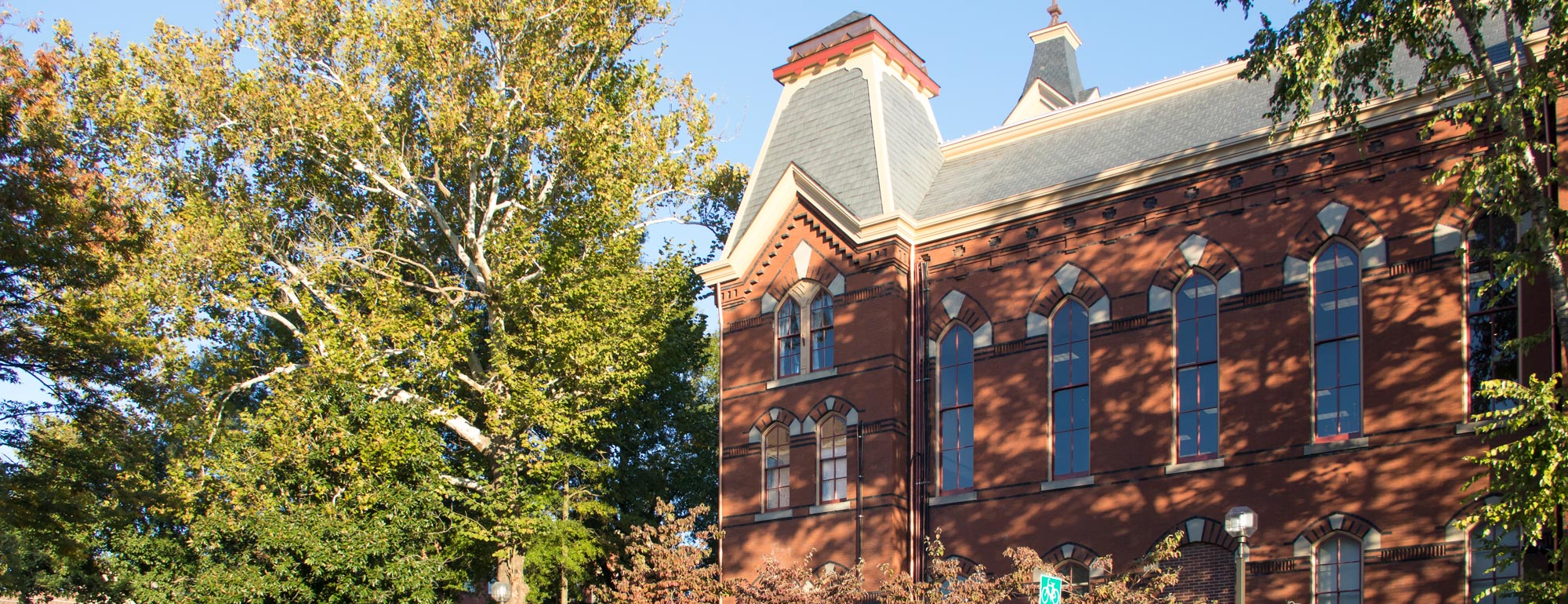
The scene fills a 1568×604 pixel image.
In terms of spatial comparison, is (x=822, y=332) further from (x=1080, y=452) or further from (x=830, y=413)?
(x=1080, y=452)

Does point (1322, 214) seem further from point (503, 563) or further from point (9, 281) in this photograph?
point (9, 281)

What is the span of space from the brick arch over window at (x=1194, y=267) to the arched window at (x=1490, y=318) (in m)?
3.73

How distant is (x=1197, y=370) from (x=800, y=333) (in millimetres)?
8381

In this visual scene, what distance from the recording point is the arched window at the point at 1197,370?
84.8 ft

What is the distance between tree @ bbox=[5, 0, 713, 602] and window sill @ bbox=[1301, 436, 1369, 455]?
49.6ft

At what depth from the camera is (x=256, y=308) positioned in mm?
35906

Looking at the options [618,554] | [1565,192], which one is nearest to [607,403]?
[618,554]

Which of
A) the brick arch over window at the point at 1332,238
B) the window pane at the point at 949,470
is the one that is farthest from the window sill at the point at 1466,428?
the window pane at the point at 949,470

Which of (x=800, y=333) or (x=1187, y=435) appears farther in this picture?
(x=800, y=333)

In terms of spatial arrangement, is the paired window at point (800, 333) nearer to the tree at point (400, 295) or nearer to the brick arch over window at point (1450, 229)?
the tree at point (400, 295)

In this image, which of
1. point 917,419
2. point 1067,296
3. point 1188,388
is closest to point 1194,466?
point 1188,388

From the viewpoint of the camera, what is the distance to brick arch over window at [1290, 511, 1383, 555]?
23469 millimetres

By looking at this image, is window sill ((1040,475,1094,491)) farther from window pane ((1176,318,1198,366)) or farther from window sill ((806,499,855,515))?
window sill ((806,499,855,515))

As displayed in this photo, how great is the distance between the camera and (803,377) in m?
30.6
